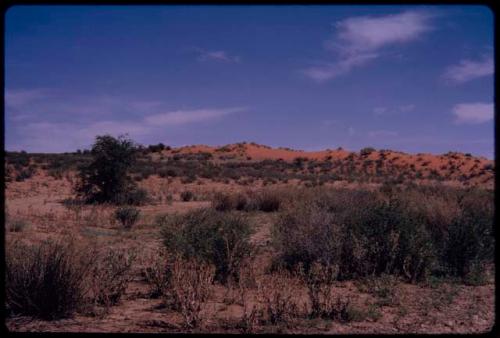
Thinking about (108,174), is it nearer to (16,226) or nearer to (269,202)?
(269,202)

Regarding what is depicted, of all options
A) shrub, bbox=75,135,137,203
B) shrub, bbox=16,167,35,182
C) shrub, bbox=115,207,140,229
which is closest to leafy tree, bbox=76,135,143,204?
shrub, bbox=75,135,137,203

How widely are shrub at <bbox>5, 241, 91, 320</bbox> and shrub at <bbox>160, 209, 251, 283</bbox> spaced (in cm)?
213

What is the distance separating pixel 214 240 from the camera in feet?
30.8

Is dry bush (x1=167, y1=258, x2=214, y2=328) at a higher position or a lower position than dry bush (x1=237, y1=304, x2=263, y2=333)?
higher

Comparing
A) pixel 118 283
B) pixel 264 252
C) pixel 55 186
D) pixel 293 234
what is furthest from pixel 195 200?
pixel 118 283

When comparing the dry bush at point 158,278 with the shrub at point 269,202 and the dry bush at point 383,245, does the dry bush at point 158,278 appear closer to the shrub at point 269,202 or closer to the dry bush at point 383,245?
the dry bush at point 383,245

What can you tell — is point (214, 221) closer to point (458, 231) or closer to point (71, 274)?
point (71, 274)

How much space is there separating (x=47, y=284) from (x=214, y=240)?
10.8ft

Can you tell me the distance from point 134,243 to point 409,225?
270 inches

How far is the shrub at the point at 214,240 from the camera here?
29.7 feet

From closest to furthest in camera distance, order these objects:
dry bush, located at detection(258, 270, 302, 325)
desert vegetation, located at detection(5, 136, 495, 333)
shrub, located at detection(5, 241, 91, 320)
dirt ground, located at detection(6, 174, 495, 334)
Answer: dirt ground, located at detection(6, 174, 495, 334) < dry bush, located at detection(258, 270, 302, 325) < desert vegetation, located at detection(5, 136, 495, 333) < shrub, located at detection(5, 241, 91, 320)

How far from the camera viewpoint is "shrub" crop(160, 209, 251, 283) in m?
9.05

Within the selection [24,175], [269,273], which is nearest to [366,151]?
[24,175]

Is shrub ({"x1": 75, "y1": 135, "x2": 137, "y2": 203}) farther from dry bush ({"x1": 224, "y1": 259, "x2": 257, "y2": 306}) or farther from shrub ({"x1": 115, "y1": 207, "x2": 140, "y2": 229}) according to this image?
dry bush ({"x1": 224, "y1": 259, "x2": 257, "y2": 306})
